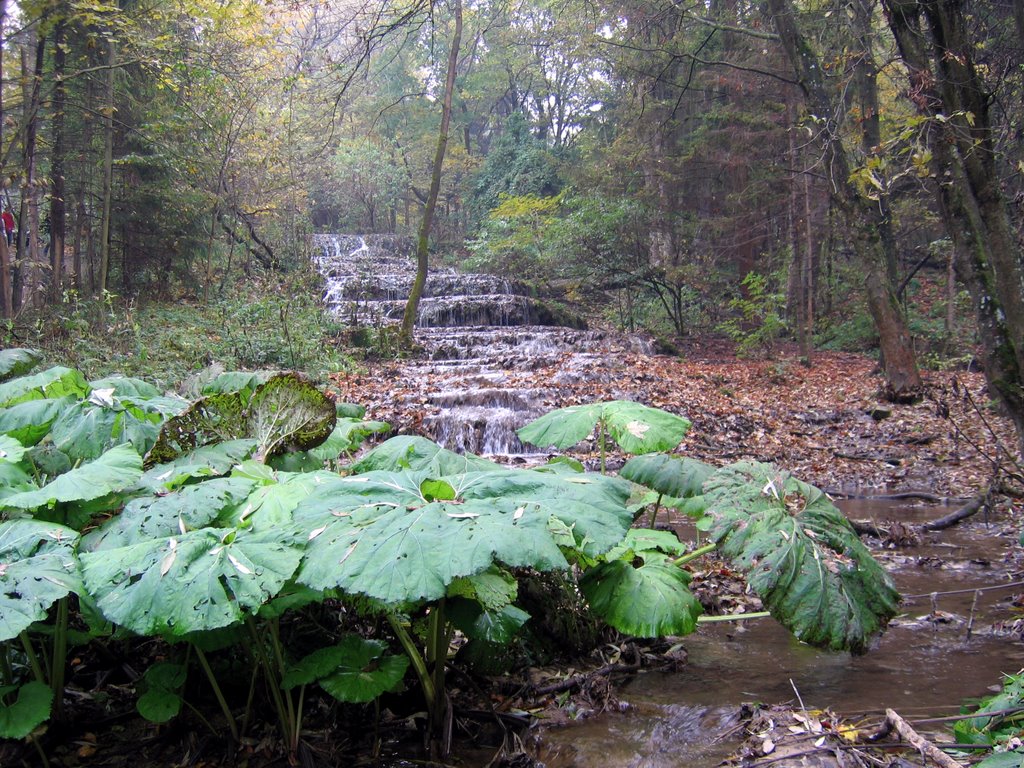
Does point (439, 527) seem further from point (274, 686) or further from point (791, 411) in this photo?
point (791, 411)

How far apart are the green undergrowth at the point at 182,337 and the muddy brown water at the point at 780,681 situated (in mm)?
6893

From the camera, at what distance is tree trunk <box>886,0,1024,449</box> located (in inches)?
134

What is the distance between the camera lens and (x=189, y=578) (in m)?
1.51

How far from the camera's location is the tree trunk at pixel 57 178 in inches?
460

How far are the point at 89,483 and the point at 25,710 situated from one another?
1.94ft

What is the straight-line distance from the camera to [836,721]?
72.9 inches

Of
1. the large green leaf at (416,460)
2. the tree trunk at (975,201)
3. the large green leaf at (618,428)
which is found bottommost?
the large green leaf at (416,460)

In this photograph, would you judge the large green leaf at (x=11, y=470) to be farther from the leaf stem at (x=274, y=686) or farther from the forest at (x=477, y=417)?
the leaf stem at (x=274, y=686)

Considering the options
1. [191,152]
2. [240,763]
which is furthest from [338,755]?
[191,152]

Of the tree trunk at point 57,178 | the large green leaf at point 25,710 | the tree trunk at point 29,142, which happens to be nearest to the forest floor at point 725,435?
the large green leaf at point 25,710

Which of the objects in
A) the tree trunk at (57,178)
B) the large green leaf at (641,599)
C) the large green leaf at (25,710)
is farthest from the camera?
the tree trunk at (57,178)

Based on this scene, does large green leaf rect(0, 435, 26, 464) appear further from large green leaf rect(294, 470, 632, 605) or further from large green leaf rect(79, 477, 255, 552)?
large green leaf rect(294, 470, 632, 605)

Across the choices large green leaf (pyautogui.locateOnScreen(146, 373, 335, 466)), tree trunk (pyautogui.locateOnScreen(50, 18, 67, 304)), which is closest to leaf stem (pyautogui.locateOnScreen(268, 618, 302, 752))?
large green leaf (pyautogui.locateOnScreen(146, 373, 335, 466))

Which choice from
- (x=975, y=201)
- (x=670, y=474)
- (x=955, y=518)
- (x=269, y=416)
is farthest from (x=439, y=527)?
(x=955, y=518)
